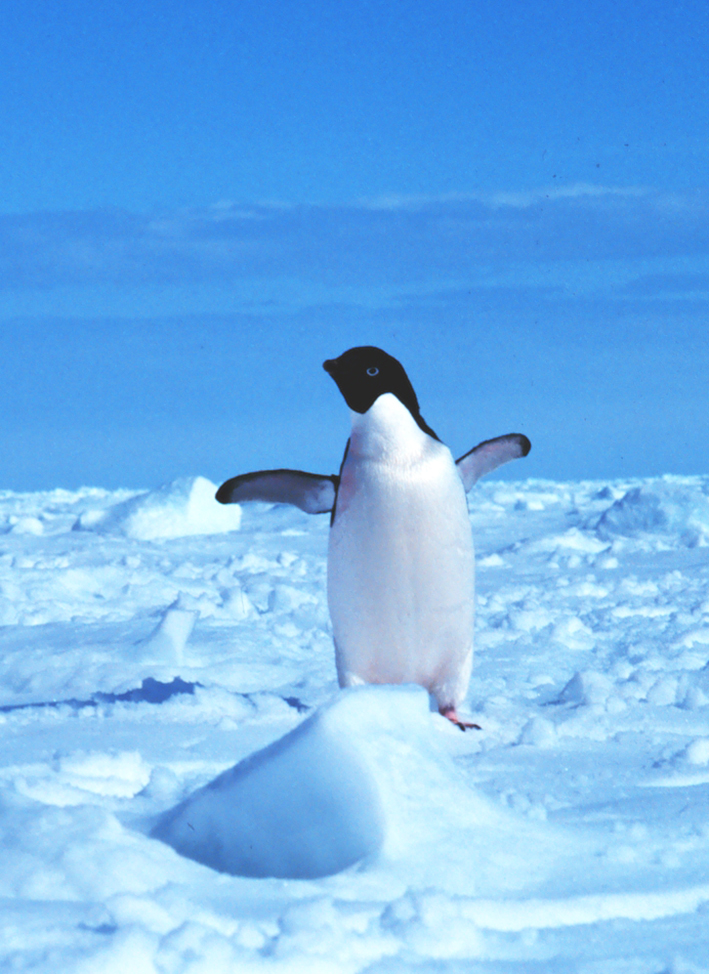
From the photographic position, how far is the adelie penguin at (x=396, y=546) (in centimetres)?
270

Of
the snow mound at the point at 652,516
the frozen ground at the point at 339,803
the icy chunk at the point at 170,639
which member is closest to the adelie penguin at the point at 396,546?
the frozen ground at the point at 339,803

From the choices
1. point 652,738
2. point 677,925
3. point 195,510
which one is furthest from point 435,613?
point 195,510

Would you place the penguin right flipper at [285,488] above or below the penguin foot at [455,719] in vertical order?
above

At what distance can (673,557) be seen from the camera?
699 centimetres

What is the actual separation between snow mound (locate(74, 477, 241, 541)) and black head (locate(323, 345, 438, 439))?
6.33m

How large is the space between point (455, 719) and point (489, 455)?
0.82m

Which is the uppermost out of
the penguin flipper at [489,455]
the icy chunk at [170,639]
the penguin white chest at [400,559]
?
the penguin flipper at [489,455]

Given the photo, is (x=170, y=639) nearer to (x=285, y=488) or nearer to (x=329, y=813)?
(x=285, y=488)

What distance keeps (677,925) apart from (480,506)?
10.5 meters

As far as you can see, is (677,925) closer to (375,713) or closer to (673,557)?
(375,713)

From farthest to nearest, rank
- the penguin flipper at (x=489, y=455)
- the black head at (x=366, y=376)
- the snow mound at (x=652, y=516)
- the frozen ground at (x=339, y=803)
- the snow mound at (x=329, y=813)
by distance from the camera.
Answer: the snow mound at (x=652, y=516), the penguin flipper at (x=489, y=455), the black head at (x=366, y=376), the snow mound at (x=329, y=813), the frozen ground at (x=339, y=803)

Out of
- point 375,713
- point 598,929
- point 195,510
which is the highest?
point 195,510

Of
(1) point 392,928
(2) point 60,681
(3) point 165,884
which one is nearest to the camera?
(1) point 392,928

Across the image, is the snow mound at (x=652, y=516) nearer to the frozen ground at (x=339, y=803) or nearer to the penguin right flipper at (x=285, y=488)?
the frozen ground at (x=339, y=803)
